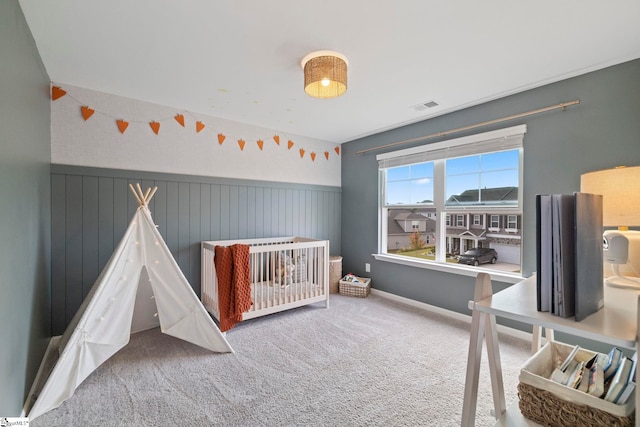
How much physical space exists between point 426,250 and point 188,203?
2.85 metres

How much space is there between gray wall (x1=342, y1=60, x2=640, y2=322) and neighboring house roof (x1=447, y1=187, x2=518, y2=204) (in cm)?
14

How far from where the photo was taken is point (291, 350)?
238 cm

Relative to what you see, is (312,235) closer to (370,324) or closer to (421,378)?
(370,324)

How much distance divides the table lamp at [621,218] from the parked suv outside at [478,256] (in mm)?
1465

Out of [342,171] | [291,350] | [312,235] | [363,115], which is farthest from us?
[342,171]

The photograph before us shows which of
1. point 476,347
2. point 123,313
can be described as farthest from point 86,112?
point 476,347

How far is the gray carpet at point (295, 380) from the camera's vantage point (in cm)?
162

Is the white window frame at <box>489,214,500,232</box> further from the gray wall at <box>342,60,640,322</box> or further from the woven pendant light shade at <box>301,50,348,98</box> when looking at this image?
the woven pendant light shade at <box>301,50,348,98</box>

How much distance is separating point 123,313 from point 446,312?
10.0 feet

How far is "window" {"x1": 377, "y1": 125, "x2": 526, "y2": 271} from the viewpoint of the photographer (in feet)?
8.96

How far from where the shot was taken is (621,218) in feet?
4.70

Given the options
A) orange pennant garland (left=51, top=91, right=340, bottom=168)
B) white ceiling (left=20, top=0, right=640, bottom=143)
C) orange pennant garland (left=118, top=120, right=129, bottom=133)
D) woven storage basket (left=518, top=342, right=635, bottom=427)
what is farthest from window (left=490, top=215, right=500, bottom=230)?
orange pennant garland (left=118, top=120, right=129, bottom=133)

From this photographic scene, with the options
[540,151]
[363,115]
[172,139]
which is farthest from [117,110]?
[540,151]

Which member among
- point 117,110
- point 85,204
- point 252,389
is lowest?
point 252,389
